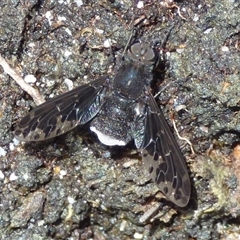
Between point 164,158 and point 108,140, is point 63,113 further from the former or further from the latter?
point 164,158

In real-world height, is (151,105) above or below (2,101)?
below

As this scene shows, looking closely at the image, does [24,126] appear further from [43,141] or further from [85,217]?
[85,217]

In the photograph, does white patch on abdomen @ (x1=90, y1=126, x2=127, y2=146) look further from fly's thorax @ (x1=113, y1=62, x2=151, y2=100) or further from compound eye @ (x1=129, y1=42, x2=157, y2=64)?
compound eye @ (x1=129, y1=42, x2=157, y2=64)

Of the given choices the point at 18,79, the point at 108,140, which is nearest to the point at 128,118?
the point at 108,140

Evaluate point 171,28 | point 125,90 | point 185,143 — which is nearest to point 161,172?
point 185,143

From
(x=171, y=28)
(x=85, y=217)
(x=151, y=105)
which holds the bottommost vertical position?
(x=85, y=217)

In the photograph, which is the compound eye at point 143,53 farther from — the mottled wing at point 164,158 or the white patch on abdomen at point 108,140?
the white patch on abdomen at point 108,140

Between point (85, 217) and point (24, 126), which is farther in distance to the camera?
point (85, 217)

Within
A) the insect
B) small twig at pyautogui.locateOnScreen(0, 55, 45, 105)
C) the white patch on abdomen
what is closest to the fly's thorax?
the insect
